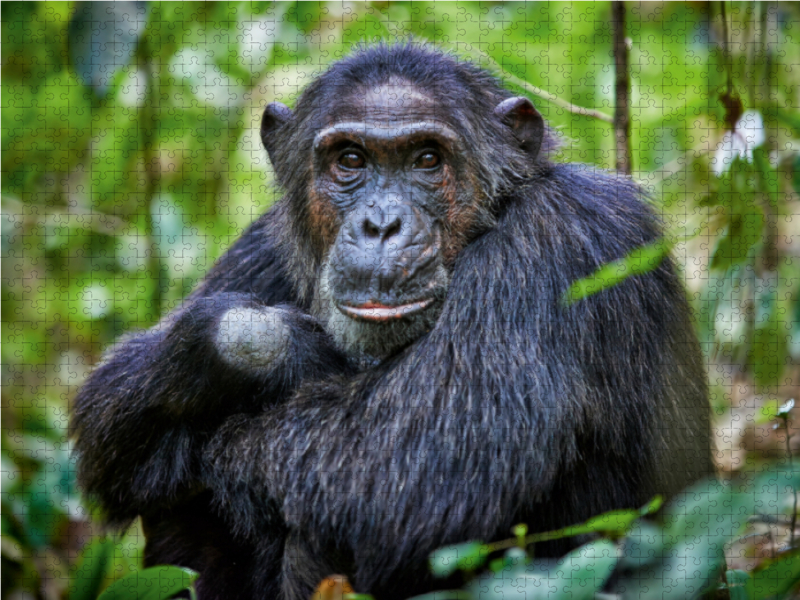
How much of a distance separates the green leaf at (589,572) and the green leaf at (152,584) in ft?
4.56

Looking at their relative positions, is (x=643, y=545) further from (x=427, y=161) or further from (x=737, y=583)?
(x=427, y=161)

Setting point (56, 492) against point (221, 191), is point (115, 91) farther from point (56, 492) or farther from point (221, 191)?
point (56, 492)

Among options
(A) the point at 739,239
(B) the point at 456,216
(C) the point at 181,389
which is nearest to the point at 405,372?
(B) the point at 456,216

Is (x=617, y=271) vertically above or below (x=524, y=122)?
below

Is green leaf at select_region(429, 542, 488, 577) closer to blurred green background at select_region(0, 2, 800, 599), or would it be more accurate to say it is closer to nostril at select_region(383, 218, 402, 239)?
nostril at select_region(383, 218, 402, 239)

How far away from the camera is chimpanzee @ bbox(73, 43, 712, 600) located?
325 cm

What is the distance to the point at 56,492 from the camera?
16.8 feet

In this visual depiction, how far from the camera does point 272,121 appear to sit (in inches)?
177

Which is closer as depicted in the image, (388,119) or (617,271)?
(617,271)

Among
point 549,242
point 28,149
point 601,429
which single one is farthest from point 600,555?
point 28,149

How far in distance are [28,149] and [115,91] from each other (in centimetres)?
145

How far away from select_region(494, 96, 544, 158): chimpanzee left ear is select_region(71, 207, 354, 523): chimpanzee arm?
4.05ft

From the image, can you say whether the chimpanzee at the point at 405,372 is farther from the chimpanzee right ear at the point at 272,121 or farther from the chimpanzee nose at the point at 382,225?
the chimpanzee right ear at the point at 272,121

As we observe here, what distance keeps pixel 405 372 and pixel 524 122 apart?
Result: 1426 mm
